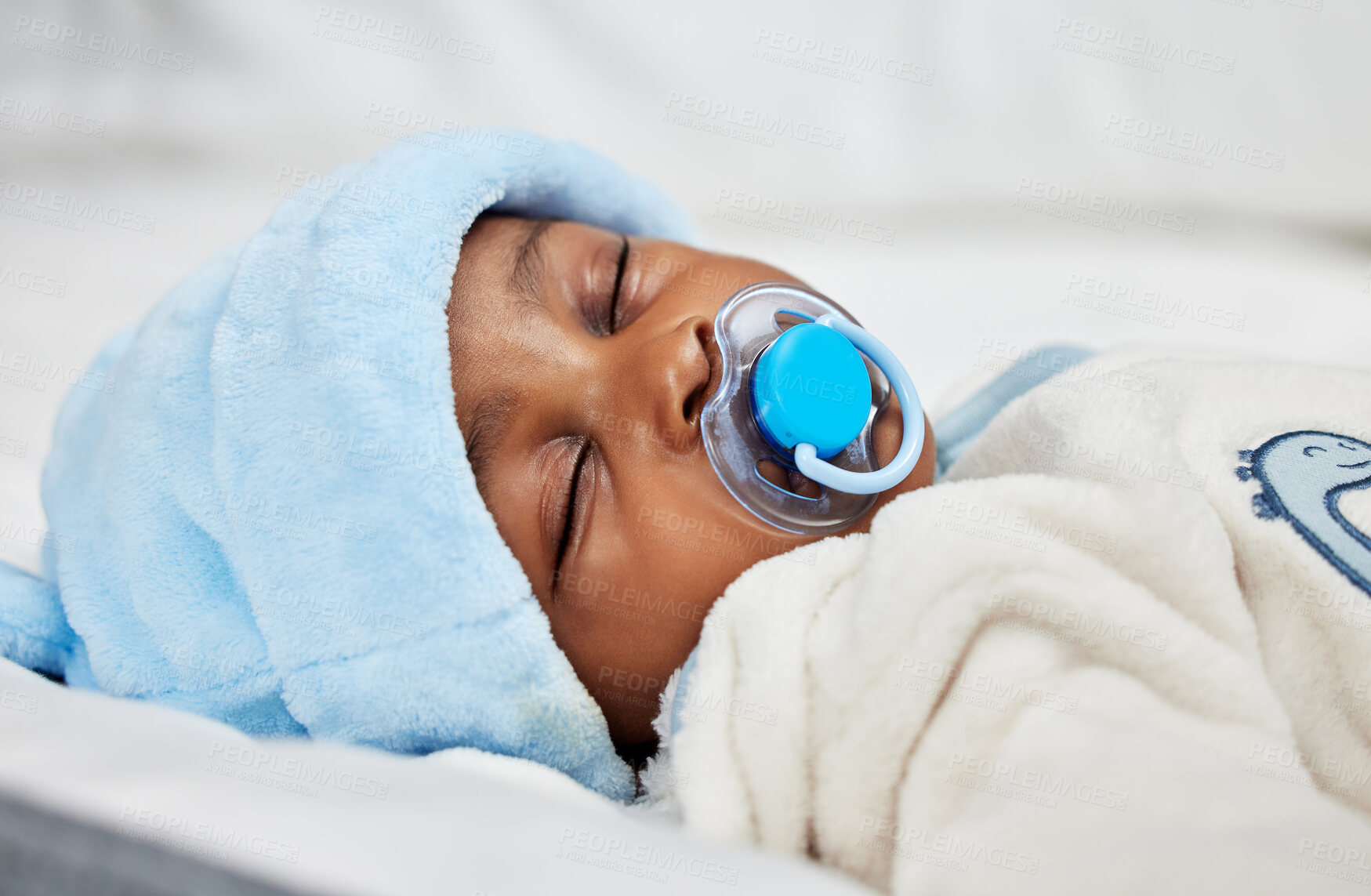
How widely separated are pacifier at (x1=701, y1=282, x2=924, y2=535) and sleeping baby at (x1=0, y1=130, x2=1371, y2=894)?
0.01 meters

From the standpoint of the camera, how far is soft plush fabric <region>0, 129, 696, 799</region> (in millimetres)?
835

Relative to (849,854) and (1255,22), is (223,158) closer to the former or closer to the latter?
(849,854)

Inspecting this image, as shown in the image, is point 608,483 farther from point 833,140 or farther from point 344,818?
point 833,140

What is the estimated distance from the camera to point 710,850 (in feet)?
2.09

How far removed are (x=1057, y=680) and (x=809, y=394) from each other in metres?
0.35

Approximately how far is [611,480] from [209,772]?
16.3 inches

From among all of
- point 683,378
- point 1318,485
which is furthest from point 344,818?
point 1318,485

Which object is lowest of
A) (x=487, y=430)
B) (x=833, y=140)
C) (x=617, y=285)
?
Answer: (x=487, y=430)

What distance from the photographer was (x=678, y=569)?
852 millimetres

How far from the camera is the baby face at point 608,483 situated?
0.85 m

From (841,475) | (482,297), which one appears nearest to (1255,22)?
(841,475)

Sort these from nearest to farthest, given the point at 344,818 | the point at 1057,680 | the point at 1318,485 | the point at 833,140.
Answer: the point at 344,818 → the point at 1057,680 → the point at 1318,485 → the point at 833,140

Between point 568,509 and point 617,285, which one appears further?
point 617,285

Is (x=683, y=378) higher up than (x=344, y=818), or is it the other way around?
(x=683, y=378)
